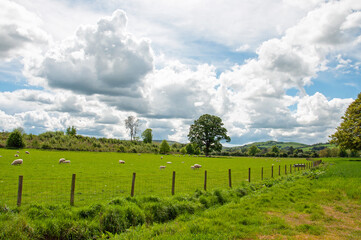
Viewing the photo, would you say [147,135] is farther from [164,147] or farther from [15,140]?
[15,140]

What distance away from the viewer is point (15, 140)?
218 feet

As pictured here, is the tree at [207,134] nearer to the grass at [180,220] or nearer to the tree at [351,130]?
Answer: the tree at [351,130]

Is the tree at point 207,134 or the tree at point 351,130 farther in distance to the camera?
the tree at point 207,134

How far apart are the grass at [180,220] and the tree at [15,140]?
7125 cm

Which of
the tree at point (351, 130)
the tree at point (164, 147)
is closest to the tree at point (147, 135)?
the tree at point (164, 147)

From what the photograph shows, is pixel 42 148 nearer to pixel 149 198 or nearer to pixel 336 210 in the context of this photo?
pixel 149 198

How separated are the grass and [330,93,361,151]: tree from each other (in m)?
59.0

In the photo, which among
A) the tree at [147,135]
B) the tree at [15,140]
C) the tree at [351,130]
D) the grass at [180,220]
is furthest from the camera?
the tree at [147,135]

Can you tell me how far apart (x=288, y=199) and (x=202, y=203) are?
5003mm

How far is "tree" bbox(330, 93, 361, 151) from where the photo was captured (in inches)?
2314

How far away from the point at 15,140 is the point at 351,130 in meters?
93.2

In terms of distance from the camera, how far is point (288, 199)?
12781 mm

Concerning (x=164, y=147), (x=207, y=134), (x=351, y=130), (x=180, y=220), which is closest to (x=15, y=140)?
(x=164, y=147)

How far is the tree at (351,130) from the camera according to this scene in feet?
193
